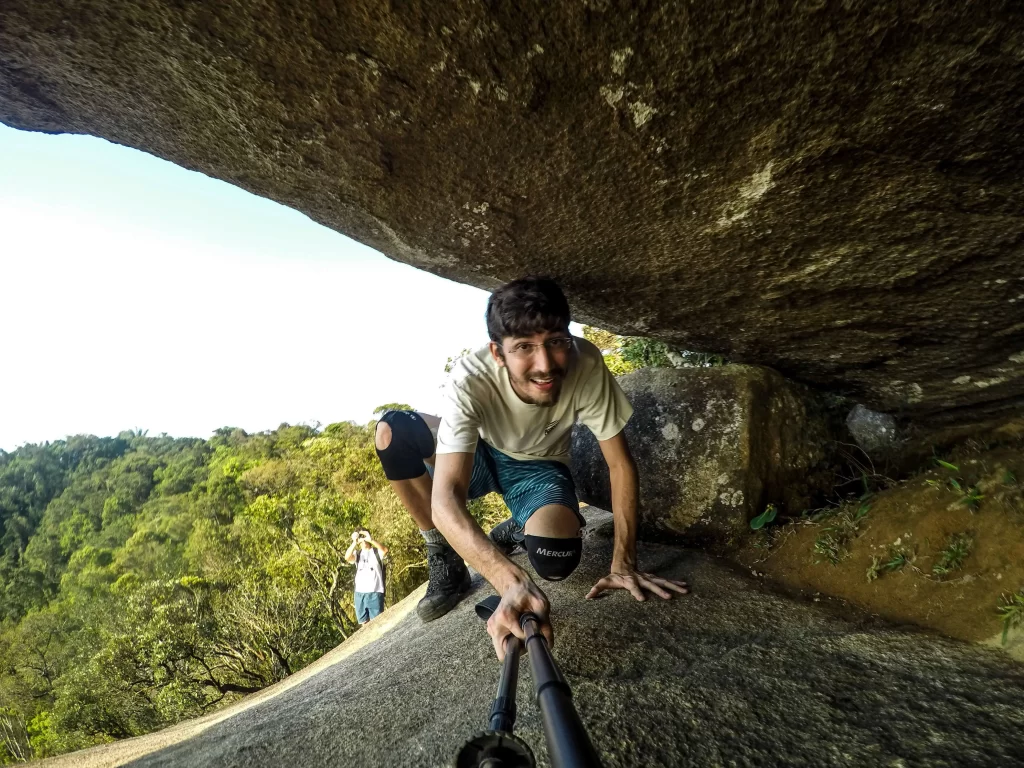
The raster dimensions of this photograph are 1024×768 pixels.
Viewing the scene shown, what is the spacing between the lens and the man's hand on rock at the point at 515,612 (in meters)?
1.78

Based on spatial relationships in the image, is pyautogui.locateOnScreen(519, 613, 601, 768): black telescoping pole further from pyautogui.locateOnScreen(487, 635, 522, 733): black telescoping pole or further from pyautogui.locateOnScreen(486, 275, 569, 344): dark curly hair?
pyautogui.locateOnScreen(486, 275, 569, 344): dark curly hair

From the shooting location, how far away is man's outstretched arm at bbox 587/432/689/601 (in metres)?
2.93

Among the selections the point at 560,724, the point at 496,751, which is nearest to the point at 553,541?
the point at 496,751

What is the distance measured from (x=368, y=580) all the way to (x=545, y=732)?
9.14 metres

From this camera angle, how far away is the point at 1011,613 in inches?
86.7

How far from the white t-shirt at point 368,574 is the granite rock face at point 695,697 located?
21.1 feet

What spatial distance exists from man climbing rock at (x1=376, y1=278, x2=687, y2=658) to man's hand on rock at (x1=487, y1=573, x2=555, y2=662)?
34 cm

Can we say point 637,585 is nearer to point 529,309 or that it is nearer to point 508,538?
point 508,538

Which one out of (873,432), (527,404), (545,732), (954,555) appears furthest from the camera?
(873,432)

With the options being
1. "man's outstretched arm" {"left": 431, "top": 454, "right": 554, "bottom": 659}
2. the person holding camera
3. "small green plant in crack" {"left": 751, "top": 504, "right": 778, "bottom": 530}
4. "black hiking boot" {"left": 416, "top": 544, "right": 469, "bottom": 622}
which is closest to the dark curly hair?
"man's outstretched arm" {"left": 431, "top": 454, "right": 554, "bottom": 659}

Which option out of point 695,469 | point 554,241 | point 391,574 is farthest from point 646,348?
point 391,574

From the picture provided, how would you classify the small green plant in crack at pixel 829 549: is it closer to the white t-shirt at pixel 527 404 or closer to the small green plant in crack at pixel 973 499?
the small green plant in crack at pixel 973 499

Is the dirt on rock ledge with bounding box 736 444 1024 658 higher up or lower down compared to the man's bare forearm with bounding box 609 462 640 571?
lower down

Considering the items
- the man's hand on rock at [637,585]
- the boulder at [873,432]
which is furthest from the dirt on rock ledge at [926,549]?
the man's hand on rock at [637,585]
